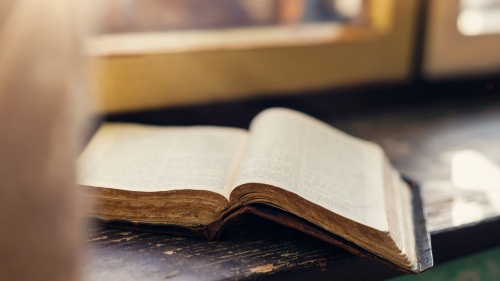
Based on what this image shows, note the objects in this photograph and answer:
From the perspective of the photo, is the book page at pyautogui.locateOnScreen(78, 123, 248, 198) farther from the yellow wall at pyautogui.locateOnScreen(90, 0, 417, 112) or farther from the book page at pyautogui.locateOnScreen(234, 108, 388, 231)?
the yellow wall at pyautogui.locateOnScreen(90, 0, 417, 112)

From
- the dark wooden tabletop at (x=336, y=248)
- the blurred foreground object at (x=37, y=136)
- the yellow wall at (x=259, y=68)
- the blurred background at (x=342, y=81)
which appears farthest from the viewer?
the yellow wall at (x=259, y=68)

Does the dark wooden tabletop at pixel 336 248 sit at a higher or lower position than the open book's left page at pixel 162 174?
lower

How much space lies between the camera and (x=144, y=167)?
2.83 ft

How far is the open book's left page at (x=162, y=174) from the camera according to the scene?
777 millimetres

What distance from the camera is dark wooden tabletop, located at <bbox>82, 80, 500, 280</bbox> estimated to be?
2.44ft

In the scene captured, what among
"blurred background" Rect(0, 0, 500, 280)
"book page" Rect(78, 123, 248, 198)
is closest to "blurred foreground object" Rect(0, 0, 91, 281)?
"blurred background" Rect(0, 0, 500, 280)

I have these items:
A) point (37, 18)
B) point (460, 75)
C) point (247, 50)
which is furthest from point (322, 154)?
point (460, 75)

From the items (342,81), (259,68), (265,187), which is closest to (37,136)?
(265,187)

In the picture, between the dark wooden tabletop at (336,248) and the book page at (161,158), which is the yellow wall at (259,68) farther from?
the book page at (161,158)

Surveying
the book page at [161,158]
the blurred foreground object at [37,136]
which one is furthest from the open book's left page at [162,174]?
the blurred foreground object at [37,136]

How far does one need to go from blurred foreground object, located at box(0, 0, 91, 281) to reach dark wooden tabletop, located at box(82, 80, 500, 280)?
0.12 m

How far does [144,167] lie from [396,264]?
391 millimetres

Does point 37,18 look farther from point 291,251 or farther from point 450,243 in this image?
point 450,243

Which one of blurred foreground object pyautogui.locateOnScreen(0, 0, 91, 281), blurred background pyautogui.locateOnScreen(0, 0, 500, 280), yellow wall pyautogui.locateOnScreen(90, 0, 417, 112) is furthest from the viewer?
yellow wall pyautogui.locateOnScreen(90, 0, 417, 112)
